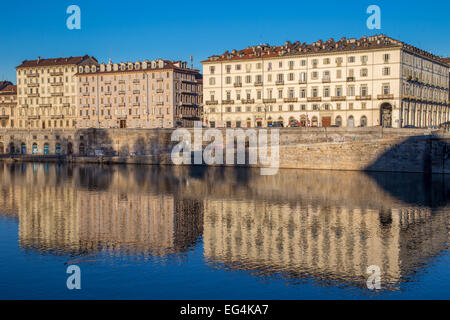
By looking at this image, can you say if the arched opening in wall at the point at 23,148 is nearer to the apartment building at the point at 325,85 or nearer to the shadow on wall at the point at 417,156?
the apartment building at the point at 325,85

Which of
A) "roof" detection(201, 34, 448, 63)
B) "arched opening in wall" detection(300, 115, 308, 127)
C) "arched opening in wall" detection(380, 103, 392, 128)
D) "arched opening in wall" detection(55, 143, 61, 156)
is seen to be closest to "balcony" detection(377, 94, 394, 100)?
"arched opening in wall" detection(380, 103, 392, 128)

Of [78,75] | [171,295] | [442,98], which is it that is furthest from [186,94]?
[171,295]

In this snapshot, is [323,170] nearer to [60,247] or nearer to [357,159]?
[357,159]

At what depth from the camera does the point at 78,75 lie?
116 metres

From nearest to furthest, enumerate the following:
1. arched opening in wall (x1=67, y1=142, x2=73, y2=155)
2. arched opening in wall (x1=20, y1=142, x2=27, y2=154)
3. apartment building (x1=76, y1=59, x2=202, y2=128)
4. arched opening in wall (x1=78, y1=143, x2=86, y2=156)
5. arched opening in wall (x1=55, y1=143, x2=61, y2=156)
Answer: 1. arched opening in wall (x1=78, y1=143, x2=86, y2=156)
2. arched opening in wall (x1=67, y1=142, x2=73, y2=155)
3. arched opening in wall (x1=55, y1=143, x2=61, y2=156)
4. arched opening in wall (x1=20, y1=142, x2=27, y2=154)
5. apartment building (x1=76, y1=59, x2=202, y2=128)

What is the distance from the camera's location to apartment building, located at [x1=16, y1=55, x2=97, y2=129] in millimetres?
121000

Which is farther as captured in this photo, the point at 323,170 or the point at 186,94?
the point at 186,94

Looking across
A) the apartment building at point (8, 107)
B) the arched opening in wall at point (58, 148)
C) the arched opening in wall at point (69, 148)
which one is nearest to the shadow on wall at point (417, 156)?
the arched opening in wall at point (69, 148)

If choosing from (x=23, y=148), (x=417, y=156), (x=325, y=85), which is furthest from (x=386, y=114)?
(x=23, y=148)

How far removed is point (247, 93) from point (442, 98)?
35776mm

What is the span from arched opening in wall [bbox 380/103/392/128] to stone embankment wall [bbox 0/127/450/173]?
1644cm

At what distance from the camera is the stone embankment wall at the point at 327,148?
2549 inches

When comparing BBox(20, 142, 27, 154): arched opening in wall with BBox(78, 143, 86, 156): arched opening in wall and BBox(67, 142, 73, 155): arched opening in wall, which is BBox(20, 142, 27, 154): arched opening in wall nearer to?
BBox(67, 142, 73, 155): arched opening in wall
